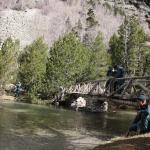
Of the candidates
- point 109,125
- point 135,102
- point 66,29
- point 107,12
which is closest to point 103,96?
point 135,102

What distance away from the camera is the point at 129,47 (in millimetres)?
85438

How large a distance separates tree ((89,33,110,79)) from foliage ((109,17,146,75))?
437 cm

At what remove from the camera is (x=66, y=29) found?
11025cm

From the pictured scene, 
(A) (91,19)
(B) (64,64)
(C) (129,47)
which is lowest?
(B) (64,64)

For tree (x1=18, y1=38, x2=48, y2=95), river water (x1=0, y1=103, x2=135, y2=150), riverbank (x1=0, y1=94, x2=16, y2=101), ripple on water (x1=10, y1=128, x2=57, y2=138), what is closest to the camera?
river water (x1=0, y1=103, x2=135, y2=150)

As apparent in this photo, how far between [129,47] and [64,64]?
2334cm

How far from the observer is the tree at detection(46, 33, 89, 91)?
6562 cm

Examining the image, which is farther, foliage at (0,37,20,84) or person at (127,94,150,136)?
foliage at (0,37,20,84)

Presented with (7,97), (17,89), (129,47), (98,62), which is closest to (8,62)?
(17,89)

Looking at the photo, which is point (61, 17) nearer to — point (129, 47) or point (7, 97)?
point (129, 47)

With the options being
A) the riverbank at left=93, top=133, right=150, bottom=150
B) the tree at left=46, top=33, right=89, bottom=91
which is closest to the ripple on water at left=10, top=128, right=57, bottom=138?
the riverbank at left=93, top=133, right=150, bottom=150

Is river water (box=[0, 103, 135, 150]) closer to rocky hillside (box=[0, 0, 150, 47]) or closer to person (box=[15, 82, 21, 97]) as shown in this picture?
person (box=[15, 82, 21, 97])

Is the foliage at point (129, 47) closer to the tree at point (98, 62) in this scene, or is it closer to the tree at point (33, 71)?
the tree at point (98, 62)

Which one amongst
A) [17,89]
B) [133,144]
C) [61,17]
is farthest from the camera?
[61,17]
